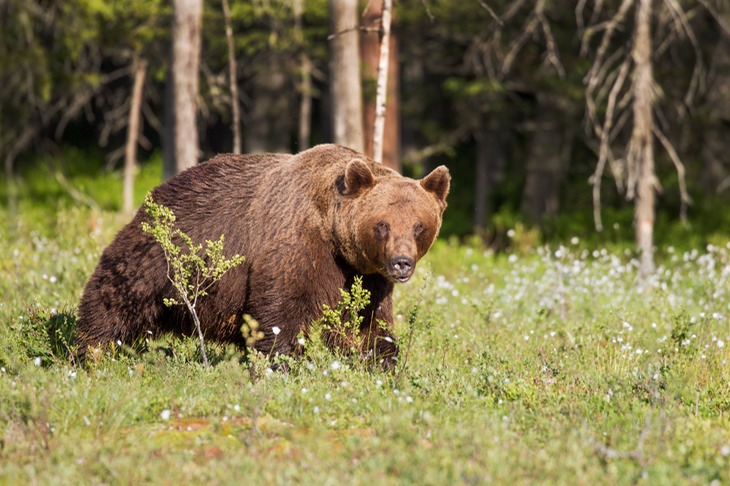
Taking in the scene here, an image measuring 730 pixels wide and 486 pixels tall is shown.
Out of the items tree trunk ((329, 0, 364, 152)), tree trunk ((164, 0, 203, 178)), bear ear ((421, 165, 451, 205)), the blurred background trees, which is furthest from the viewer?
the blurred background trees

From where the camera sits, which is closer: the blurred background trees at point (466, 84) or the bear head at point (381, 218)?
the bear head at point (381, 218)

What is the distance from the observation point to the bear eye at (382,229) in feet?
22.5

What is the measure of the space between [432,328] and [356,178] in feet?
4.78

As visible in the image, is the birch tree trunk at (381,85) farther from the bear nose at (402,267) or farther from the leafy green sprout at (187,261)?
the bear nose at (402,267)

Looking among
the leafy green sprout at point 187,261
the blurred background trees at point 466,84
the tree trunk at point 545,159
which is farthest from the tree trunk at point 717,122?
the leafy green sprout at point 187,261

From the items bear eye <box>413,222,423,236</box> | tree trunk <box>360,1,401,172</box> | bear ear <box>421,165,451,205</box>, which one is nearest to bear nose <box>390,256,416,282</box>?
bear eye <box>413,222,423,236</box>

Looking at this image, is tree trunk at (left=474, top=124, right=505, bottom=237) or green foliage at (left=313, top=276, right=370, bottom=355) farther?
tree trunk at (left=474, top=124, right=505, bottom=237)

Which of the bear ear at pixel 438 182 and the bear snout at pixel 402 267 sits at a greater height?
the bear ear at pixel 438 182

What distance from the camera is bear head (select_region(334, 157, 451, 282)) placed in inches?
269

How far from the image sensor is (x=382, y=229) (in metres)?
6.88

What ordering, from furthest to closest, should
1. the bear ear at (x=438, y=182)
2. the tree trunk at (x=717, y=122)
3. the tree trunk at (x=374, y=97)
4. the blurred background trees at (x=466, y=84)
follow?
the tree trunk at (x=717, y=122) → the tree trunk at (x=374, y=97) → the blurred background trees at (x=466, y=84) → the bear ear at (x=438, y=182)

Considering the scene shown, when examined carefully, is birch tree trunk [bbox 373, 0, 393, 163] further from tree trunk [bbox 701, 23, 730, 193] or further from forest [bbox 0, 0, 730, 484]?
tree trunk [bbox 701, 23, 730, 193]

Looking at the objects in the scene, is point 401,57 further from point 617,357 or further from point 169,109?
point 617,357

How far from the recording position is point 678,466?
5055 millimetres
